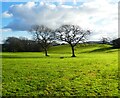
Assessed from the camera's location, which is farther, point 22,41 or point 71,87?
point 22,41

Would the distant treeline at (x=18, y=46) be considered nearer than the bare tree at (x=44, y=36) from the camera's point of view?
No

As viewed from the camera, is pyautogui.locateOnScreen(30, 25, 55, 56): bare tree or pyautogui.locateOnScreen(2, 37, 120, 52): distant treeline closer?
pyautogui.locateOnScreen(30, 25, 55, 56): bare tree

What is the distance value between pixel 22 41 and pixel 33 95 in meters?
114

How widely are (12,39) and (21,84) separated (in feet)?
369

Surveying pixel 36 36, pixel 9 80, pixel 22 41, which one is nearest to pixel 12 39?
pixel 22 41

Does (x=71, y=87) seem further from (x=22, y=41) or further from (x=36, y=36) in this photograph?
(x=22, y=41)

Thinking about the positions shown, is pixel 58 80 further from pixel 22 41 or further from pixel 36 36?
pixel 22 41

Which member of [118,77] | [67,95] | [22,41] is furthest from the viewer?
[22,41]

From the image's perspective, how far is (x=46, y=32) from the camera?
84.7 metres

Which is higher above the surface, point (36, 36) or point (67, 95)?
point (36, 36)

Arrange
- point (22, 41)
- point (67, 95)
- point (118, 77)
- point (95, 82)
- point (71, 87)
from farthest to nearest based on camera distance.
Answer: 1. point (22, 41)
2. point (118, 77)
3. point (95, 82)
4. point (71, 87)
5. point (67, 95)

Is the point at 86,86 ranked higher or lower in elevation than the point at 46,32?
lower

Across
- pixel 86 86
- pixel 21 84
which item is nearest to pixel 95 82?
pixel 86 86

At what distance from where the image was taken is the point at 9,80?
72.6 feet
